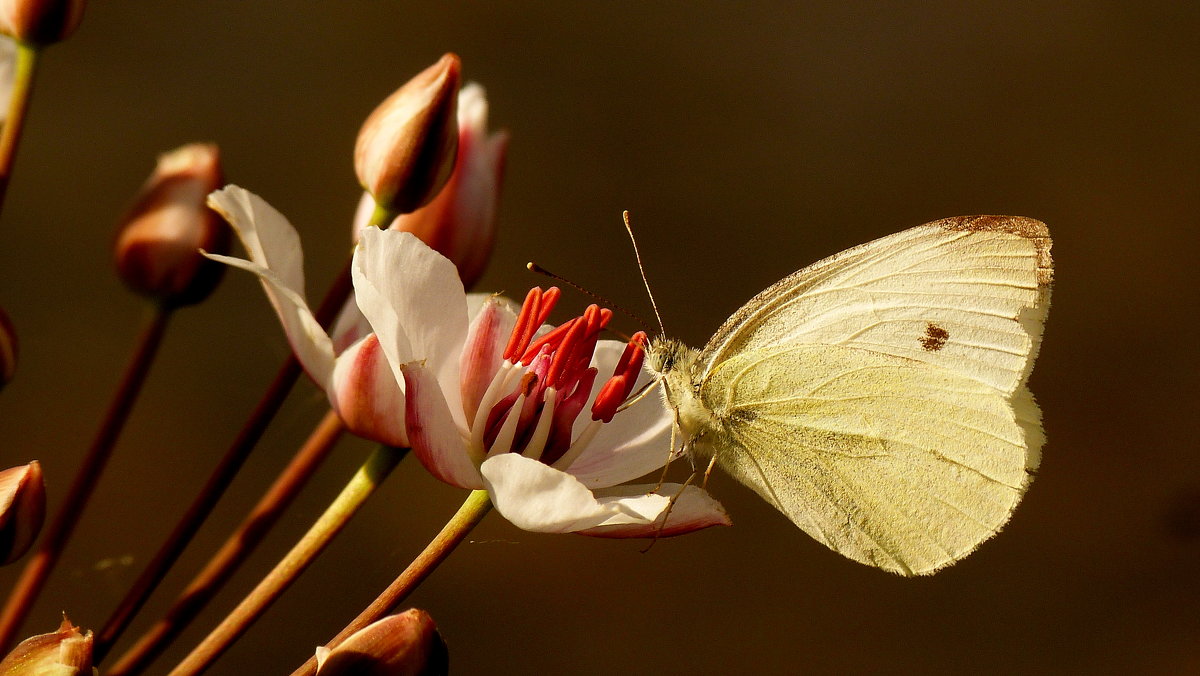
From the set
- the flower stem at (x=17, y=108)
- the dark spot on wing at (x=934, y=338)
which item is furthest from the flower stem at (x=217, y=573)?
the dark spot on wing at (x=934, y=338)

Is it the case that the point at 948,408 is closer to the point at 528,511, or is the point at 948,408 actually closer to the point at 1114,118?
the point at 528,511

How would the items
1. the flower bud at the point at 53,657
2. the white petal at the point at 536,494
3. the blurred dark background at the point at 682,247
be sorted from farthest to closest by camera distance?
the blurred dark background at the point at 682,247
the white petal at the point at 536,494
the flower bud at the point at 53,657

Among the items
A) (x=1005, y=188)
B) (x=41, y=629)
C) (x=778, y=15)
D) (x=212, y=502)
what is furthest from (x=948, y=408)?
(x=778, y=15)

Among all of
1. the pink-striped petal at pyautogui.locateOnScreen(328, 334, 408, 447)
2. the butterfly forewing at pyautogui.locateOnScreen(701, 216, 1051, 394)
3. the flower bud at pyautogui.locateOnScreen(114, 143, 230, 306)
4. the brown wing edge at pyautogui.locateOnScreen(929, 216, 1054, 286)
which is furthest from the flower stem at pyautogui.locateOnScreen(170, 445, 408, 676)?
the brown wing edge at pyautogui.locateOnScreen(929, 216, 1054, 286)

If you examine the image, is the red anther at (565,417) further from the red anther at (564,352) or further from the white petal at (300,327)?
the white petal at (300,327)

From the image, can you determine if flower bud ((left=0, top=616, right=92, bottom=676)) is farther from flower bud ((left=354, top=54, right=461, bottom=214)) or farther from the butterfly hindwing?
the butterfly hindwing

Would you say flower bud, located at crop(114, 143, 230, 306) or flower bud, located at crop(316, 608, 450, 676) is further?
flower bud, located at crop(114, 143, 230, 306)
